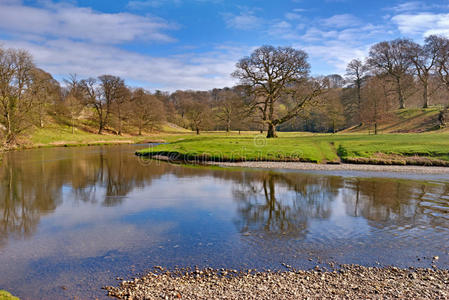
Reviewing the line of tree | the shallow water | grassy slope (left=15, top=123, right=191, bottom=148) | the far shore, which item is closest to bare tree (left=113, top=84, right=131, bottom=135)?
the line of tree

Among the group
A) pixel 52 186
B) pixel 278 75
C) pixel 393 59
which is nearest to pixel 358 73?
pixel 393 59

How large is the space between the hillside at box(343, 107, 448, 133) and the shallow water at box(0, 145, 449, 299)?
119 feet

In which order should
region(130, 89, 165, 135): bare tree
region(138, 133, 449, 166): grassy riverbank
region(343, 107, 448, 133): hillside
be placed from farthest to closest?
1. region(130, 89, 165, 135): bare tree
2. region(343, 107, 448, 133): hillside
3. region(138, 133, 449, 166): grassy riverbank

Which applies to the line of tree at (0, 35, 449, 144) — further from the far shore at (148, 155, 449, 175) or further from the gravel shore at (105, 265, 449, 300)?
the gravel shore at (105, 265, 449, 300)

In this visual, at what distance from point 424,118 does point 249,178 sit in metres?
47.6

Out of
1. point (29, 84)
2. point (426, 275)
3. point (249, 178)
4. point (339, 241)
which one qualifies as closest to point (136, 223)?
point (339, 241)

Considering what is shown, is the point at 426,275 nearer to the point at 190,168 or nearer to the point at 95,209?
the point at 95,209

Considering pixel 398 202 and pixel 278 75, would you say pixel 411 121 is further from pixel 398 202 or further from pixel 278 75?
pixel 398 202

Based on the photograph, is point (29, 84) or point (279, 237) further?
point (29, 84)

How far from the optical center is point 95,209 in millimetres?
12570

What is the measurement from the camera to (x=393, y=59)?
6116 centimetres

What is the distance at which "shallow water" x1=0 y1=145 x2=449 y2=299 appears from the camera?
729 centimetres

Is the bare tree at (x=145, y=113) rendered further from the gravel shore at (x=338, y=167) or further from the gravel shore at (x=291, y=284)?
the gravel shore at (x=291, y=284)

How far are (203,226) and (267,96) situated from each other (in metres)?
32.8
